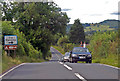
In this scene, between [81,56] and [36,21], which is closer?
[81,56]

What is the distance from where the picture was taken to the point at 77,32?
133750 millimetres

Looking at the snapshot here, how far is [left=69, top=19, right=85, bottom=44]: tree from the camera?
133750 millimetres

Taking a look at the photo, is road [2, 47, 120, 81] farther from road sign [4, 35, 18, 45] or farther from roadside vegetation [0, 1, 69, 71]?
roadside vegetation [0, 1, 69, 71]

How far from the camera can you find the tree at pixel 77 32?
133750mm

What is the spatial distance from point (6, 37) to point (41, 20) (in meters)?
23.9

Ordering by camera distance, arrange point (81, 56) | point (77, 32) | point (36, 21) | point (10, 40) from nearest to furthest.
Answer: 1. point (81, 56)
2. point (10, 40)
3. point (36, 21)
4. point (77, 32)

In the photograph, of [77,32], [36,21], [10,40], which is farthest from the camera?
[77,32]

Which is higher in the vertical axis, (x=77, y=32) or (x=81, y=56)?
(x=81, y=56)

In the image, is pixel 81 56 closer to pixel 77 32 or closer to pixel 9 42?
pixel 9 42

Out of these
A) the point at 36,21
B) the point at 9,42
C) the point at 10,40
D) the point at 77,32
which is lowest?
the point at 77,32

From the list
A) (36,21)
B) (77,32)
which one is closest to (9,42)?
(36,21)

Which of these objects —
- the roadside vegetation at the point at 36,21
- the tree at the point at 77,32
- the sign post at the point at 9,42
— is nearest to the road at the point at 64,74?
the sign post at the point at 9,42

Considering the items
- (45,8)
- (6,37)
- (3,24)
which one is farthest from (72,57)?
(45,8)

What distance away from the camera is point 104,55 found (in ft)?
115
